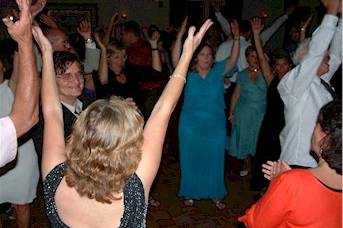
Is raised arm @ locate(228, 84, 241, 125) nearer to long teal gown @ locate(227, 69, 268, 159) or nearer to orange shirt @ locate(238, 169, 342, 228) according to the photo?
long teal gown @ locate(227, 69, 268, 159)

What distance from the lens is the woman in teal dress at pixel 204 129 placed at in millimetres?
3604

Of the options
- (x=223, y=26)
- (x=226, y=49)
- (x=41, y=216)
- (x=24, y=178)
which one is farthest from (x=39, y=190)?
(x=223, y=26)

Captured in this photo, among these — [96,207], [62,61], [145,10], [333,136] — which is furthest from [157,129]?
[145,10]

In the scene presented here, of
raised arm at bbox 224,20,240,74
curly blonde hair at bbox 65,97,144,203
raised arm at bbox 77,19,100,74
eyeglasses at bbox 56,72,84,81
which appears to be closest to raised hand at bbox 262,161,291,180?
curly blonde hair at bbox 65,97,144,203

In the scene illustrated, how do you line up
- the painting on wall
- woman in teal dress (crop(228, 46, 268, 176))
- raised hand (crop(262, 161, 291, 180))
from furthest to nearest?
1. the painting on wall
2. woman in teal dress (crop(228, 46, 268, 176))
3. raised hand (crop(262, 161, 291, 180))

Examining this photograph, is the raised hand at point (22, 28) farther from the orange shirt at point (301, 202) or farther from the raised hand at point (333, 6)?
the raised hand at point (333, 6)

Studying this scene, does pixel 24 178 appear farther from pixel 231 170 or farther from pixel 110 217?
pixel 231 170

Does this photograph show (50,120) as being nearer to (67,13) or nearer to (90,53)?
(90,53)

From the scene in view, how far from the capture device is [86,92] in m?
3.12

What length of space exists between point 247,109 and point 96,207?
9.78ft

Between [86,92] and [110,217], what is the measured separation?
1.76 meters

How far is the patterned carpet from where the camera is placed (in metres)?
3.55

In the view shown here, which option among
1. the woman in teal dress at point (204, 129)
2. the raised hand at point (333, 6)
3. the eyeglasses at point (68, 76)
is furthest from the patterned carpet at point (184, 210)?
the raised hand at point (333, 6)

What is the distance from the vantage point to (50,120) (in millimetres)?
1635
